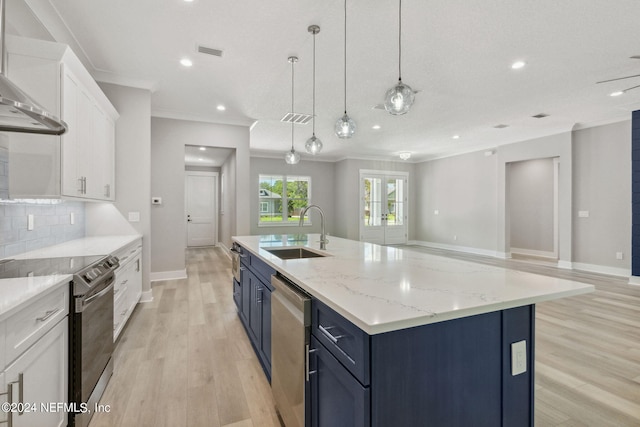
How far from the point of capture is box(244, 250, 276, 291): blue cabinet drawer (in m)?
2.02

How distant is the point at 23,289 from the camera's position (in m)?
1.27

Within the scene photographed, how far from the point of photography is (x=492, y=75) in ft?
12.0

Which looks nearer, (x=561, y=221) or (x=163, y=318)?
(x=163, y=318)

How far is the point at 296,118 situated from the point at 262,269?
3881mm

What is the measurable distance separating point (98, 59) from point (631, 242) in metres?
8.13

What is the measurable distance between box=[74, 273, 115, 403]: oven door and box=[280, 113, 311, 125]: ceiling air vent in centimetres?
398

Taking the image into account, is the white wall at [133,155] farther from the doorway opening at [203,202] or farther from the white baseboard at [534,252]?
the white baseboard at [534,252]

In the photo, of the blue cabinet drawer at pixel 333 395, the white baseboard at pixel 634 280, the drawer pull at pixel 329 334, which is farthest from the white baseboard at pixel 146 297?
the white baseboard at pixel 634 280

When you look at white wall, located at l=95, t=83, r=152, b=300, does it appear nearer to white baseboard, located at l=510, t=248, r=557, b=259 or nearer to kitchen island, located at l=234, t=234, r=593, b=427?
kitchen island, located at l=234, t=234, r=593, b=427

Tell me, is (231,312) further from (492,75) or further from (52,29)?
(492,75)

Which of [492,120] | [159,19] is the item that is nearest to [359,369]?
[159,19]

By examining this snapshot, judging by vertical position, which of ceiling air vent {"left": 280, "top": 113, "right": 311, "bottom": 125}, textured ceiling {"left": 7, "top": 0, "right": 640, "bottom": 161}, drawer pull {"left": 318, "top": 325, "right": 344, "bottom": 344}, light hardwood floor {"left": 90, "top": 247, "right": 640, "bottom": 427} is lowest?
light hardwood floor {"left": 90, "top": 247, "right": 640, "bottom": 427}

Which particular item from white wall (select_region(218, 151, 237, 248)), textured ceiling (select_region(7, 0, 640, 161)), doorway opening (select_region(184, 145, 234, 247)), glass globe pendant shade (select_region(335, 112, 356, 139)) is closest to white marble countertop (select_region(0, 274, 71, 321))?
textured ceiling (select_region(7, 0, 640, 161))

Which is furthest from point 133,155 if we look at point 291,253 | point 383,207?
point 383,207
